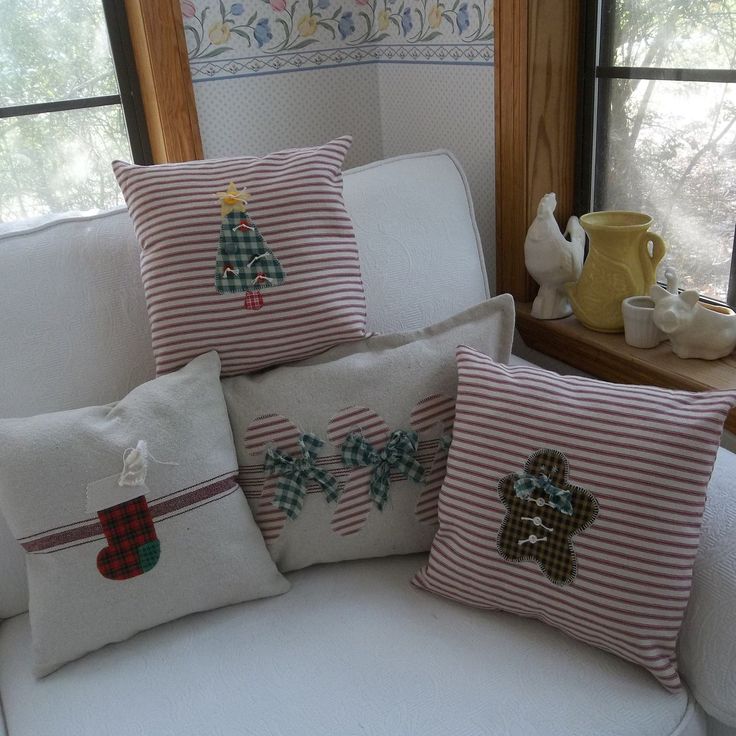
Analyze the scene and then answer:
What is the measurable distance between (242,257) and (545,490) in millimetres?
516

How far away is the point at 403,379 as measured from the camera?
114cm

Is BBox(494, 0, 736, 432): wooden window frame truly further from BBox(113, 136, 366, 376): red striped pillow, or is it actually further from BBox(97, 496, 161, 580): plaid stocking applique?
BBox(97, 496, 161, 580): plaid stocking applique

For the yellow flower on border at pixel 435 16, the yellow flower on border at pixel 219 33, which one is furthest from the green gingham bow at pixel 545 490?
the yellow flower on border at pixel 219 33

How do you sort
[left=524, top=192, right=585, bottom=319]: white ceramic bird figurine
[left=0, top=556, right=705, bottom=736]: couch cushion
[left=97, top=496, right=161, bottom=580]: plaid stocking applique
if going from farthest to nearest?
[left=524, top=192, right=585, bottom=319]: white ceramic bird figurine
[left=97, top=496, right=161, bottom=580]: plaid stocking applique
[left=0, top=556, right=705, bottom=736]: couch cushion

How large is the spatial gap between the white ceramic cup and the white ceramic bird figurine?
0.46 feet

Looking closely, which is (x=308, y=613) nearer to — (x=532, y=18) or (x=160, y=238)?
(x=160, y=238)

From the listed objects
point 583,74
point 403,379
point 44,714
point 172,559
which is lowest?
point 44,714

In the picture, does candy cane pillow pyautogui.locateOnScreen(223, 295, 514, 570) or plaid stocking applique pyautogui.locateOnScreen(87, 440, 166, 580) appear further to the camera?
candy cane pillow pyautogui.locateOnScreen(223, 295, 514, 570)

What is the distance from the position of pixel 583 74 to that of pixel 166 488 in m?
1.08

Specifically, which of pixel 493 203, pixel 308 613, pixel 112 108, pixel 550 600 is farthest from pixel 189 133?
pixel 550 600

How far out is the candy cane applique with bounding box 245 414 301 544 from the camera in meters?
1.12

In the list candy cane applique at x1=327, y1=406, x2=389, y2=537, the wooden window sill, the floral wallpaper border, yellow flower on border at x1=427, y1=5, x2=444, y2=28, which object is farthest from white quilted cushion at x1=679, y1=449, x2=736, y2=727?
yellow flower on border at x1=427, y1=5, x2=444, y2=28

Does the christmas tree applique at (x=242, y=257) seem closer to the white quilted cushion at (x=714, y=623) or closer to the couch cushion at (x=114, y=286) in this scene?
the couch cushion at (x=114, y=286)

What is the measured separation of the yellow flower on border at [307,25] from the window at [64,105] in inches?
14.6
